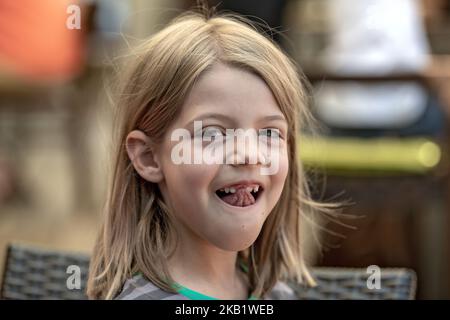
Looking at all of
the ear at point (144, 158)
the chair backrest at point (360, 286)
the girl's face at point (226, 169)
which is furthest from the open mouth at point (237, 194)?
the chair backrest at point (360, 286)

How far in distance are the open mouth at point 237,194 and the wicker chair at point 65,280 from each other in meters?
0.36

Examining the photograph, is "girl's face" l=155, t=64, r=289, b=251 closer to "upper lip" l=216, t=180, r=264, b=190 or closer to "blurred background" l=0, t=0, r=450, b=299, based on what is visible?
"upper lip" l=216, t=180, r=264, b=190

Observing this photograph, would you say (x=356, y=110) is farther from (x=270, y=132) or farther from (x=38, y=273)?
(x=270, y=132)

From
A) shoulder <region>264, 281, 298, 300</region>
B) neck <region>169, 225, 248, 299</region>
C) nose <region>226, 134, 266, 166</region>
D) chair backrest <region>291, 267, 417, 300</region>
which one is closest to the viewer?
nose <region>226, 134, 266, 166</region>

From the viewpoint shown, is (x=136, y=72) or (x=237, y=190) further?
(x=136, y=72)

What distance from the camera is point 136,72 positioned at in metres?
1.04

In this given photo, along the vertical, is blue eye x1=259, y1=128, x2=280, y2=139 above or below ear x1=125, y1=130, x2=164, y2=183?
above

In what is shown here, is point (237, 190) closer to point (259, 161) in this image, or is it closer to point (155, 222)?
point (259, 161)

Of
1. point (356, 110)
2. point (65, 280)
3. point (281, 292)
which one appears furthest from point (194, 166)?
point (356, 110)

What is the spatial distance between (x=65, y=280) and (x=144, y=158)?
1.29 ft

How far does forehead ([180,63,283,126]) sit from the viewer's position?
0.93 m

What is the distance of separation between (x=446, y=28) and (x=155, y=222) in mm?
3024

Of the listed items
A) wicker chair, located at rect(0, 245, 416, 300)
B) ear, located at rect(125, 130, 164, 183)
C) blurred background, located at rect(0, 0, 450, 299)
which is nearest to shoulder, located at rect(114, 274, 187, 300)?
ear, located at rect(125, 130, 164, 183)
